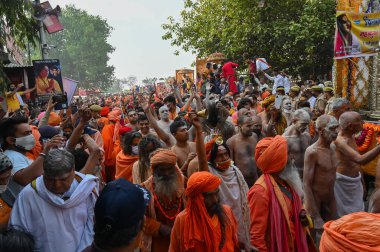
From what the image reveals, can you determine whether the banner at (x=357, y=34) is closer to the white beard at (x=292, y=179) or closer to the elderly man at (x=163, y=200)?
the white beard at (x=292, y=179)

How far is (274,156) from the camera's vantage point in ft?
11.6

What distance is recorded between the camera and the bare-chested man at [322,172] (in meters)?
4.71

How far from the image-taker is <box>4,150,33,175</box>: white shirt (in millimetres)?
3772

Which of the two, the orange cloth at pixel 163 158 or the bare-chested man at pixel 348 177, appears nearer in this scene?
the orange cloth at pixel 163 158

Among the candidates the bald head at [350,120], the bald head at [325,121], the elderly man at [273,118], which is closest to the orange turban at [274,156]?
the bald head at [325,121]

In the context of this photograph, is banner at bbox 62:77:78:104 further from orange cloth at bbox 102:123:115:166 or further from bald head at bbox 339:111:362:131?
bald head at bbox 339:111:362:131

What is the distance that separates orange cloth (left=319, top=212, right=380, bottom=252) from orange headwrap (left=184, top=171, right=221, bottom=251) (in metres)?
1.36

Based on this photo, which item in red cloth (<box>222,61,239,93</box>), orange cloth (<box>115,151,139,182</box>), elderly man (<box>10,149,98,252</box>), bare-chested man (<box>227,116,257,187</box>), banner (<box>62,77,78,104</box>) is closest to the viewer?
elderly man (<box>10,149,98,252</box>)

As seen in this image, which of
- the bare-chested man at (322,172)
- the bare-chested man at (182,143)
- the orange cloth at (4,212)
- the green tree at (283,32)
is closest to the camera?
the orange cloth at (4,212)

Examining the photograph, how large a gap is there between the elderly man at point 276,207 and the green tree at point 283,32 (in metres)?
14.0

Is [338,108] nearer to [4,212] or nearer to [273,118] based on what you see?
[273,118]

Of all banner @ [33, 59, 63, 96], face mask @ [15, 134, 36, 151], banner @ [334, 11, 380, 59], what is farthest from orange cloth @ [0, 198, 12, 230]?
banner @ [334, 11, 380, 59]

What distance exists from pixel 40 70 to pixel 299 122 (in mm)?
5723

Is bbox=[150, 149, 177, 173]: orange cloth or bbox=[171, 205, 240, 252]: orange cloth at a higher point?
bbox=[150, 149, 177, 173]: orange cloth
